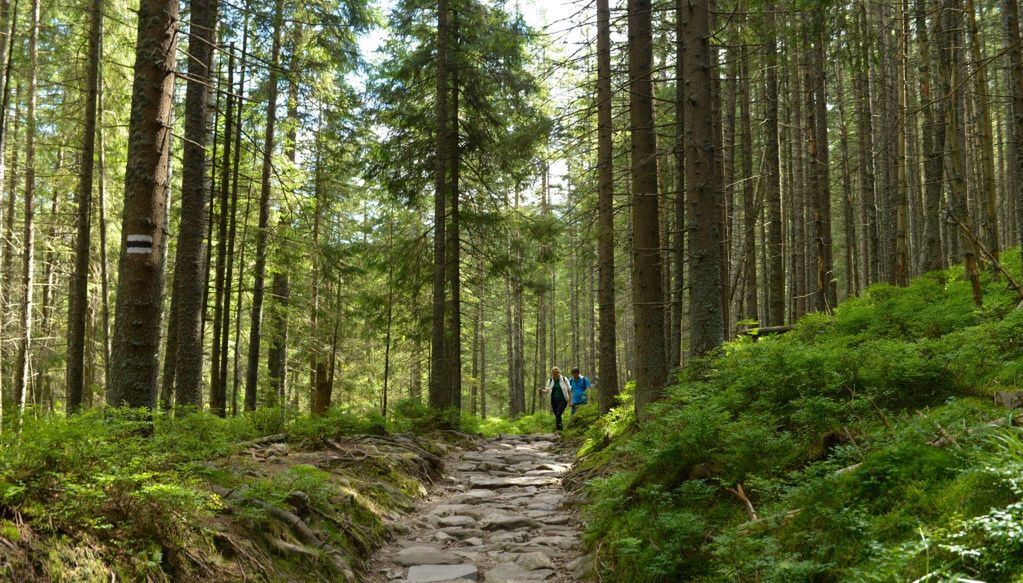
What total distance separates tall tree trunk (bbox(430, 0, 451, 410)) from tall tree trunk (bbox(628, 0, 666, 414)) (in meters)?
5.97

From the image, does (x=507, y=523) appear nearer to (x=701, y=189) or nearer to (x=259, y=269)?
(x=701, y=189)

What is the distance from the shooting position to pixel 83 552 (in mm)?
2885

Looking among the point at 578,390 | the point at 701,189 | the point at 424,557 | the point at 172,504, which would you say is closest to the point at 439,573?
the point at 424,557

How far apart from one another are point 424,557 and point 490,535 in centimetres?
108

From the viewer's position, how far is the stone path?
5.26m

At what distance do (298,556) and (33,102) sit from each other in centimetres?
1837

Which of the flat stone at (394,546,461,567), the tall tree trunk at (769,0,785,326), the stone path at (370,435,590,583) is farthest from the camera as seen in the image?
the tall tree trunk at (769,0,785,326)

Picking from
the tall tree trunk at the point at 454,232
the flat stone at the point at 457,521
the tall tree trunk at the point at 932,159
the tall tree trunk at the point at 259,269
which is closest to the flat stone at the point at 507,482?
the flat stone at the point at 457,521

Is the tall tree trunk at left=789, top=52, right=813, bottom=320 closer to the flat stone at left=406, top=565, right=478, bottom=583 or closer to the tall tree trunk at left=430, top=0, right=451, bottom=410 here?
the tall tree trunk at left=430, top=0, right=451, bottom=410

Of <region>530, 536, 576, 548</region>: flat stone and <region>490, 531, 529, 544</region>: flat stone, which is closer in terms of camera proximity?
<region>530, 536, 576, 548</region>: flat stone

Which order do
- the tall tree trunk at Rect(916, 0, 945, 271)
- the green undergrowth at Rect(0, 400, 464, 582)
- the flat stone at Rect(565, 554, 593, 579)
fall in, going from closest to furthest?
the green undergrowth at Rect(0, 400, 464, 582)
the flat stone at Rect(565, 554, 593, 579)
the tall tree trunk at Rect(916, 0, 945, 271)

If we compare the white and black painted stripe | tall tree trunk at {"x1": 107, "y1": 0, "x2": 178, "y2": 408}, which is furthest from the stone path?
the white and black painted stripe

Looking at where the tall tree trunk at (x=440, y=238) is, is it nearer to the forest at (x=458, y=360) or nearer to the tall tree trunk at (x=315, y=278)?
the forest at (x=458, y=360)

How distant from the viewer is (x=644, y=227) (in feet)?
29.6
